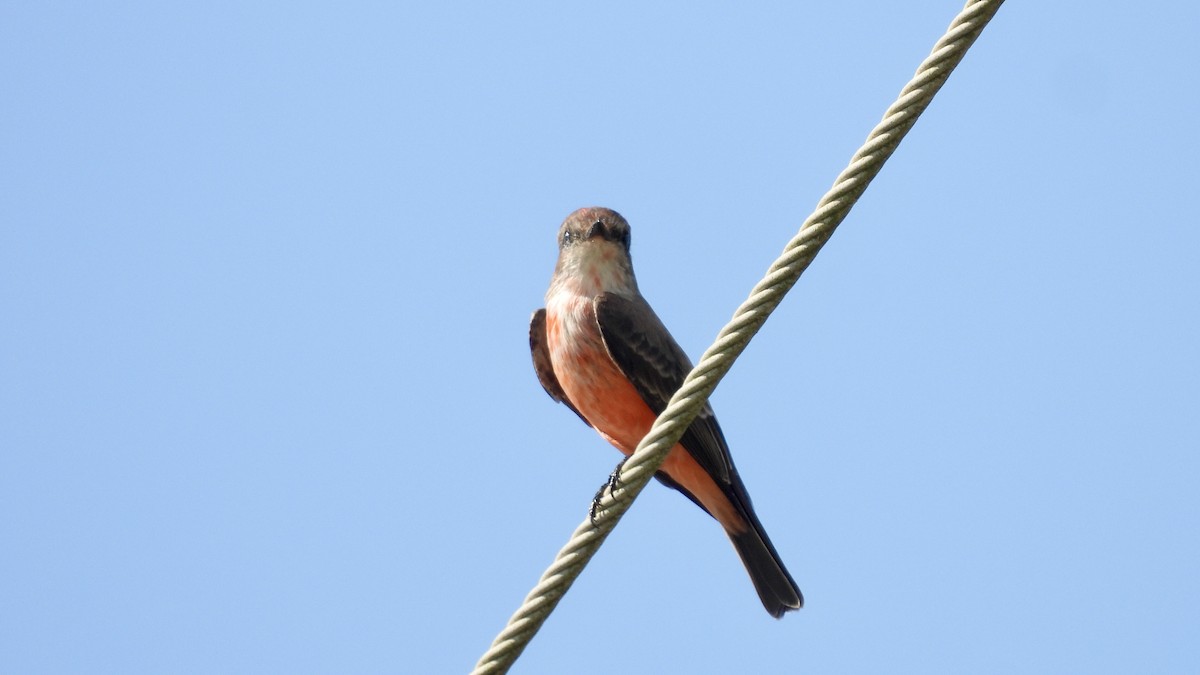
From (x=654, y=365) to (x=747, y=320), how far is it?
10.8 feet

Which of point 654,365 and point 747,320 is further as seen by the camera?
point 654,365

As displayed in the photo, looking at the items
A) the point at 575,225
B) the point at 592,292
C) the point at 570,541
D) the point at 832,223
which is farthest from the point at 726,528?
the point at 832,223

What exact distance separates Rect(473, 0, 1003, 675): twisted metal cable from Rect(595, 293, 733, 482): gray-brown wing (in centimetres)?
247

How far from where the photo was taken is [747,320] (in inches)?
154

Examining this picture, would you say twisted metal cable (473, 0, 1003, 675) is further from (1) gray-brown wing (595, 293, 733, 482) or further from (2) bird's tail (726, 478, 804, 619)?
(2) bird's tail (726, 478, 804, 619)

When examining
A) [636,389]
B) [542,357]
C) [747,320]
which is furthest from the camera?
[542,357]

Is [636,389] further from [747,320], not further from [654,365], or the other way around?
[747,320]

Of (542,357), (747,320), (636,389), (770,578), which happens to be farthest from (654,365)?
(747,320)

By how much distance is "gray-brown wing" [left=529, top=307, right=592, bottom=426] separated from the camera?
7945mm

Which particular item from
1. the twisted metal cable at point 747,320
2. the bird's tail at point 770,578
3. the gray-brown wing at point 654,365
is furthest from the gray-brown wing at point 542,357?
the twisted metal cable at point 747,320

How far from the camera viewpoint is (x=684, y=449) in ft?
22.7

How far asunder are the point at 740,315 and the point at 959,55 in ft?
2.88

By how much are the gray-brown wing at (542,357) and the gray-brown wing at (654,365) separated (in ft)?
1.81

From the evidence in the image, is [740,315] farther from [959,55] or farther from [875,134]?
[959,55]
